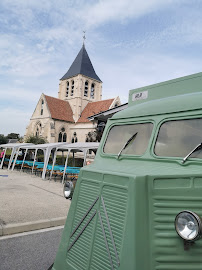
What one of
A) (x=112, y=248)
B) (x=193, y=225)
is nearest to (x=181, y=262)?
(x=193, y=225)

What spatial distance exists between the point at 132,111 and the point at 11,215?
16.4ft

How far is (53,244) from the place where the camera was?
4.99m

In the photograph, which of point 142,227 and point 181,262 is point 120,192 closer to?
point 142,227

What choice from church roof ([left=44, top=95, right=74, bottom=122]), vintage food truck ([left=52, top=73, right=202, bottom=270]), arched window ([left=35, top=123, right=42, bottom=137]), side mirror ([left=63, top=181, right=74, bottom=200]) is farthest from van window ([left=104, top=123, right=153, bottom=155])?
arched window ([left=35, top=123, right=42, bottom=137])

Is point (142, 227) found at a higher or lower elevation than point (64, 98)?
lower

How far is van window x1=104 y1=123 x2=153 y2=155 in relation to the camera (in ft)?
10.4

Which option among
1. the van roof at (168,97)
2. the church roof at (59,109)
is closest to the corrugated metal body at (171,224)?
the van roof at (168,97)

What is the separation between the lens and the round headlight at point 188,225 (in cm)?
204

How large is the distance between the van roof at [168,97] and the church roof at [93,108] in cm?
3977

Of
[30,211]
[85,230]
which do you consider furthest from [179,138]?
[30,211]

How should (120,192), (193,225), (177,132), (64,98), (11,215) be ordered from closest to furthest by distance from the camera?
(193,225) < (120,192) < (177,132) < (11,215) < (64,98)

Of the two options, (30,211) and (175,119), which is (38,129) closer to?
(30,211)

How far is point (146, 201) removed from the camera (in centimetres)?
230

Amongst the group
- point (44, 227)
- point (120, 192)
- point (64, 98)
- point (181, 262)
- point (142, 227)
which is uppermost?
point (64, 98)
